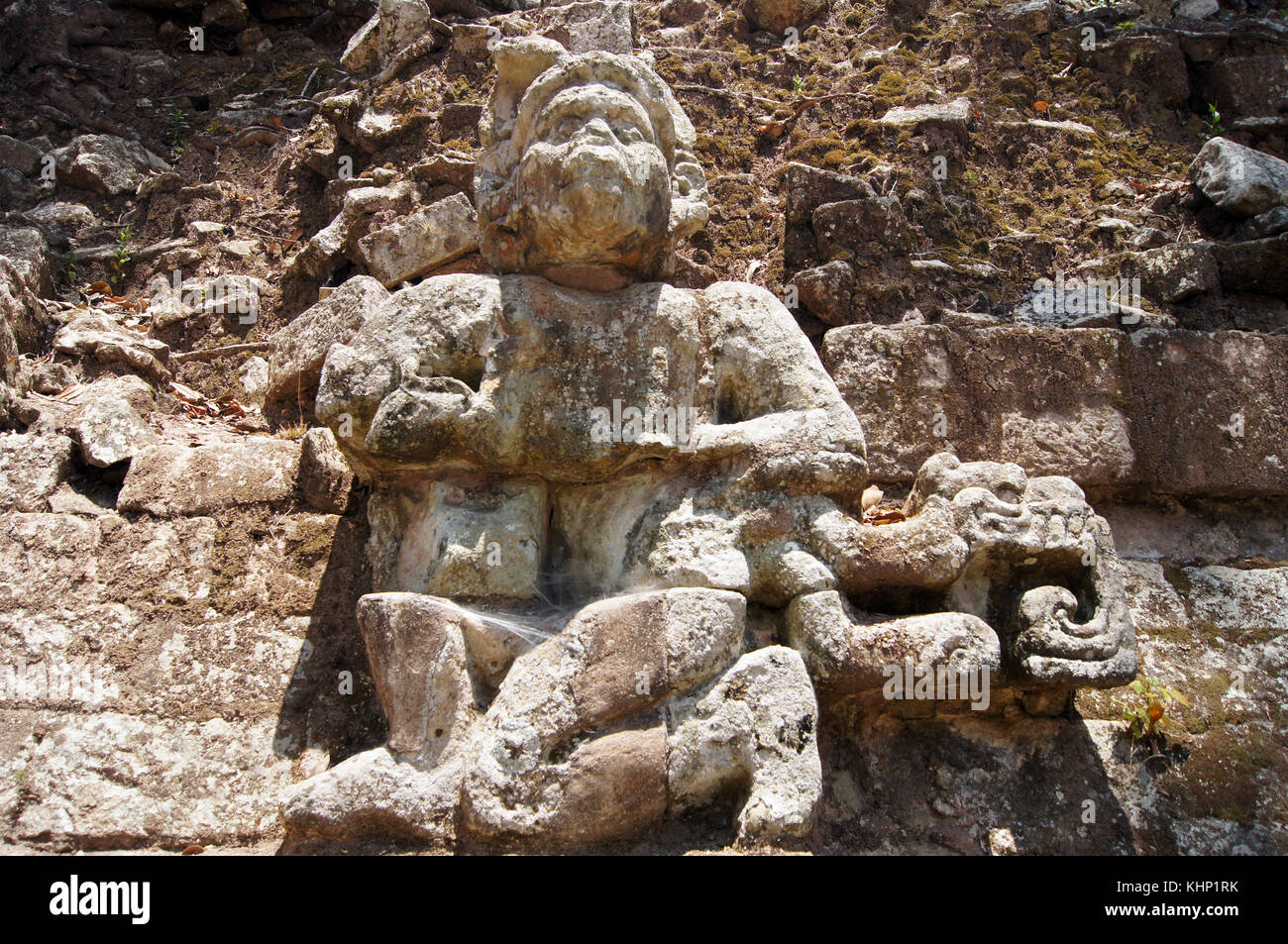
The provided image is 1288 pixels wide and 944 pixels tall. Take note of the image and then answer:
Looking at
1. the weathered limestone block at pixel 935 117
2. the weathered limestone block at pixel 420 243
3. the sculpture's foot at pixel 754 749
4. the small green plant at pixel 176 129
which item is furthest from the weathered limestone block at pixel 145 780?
the weathered limestone block at pixel 935 117

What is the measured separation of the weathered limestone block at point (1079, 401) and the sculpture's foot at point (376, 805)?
2371mm

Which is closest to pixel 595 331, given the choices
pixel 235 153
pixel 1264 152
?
pixel 235 153

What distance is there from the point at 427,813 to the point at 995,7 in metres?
6.90

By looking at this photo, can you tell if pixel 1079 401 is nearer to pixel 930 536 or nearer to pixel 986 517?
pixel 986 517

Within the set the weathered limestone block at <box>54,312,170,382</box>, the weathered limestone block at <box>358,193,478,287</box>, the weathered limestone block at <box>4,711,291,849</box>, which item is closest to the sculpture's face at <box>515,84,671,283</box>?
the weathered limestone block at <box>358,193,478,287</box>

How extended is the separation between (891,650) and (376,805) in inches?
68.4

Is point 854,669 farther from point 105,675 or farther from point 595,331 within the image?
point 105,675

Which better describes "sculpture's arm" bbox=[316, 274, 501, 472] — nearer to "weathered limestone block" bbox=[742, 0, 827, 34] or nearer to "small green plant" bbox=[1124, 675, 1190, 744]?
"small green plant" bbox=[1124, 675, 1190, 744]

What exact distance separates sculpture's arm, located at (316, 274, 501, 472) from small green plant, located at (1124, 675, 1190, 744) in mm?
2741

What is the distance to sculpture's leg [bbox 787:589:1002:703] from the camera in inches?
143

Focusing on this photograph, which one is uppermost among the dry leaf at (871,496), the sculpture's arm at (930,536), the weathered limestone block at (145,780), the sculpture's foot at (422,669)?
the dry leaf at (871,496)

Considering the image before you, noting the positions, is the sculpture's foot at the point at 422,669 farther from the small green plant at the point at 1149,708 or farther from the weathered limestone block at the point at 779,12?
the weathered limestone block at the point at 779,12

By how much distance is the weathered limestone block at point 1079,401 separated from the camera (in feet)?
15.7

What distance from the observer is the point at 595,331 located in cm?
421
